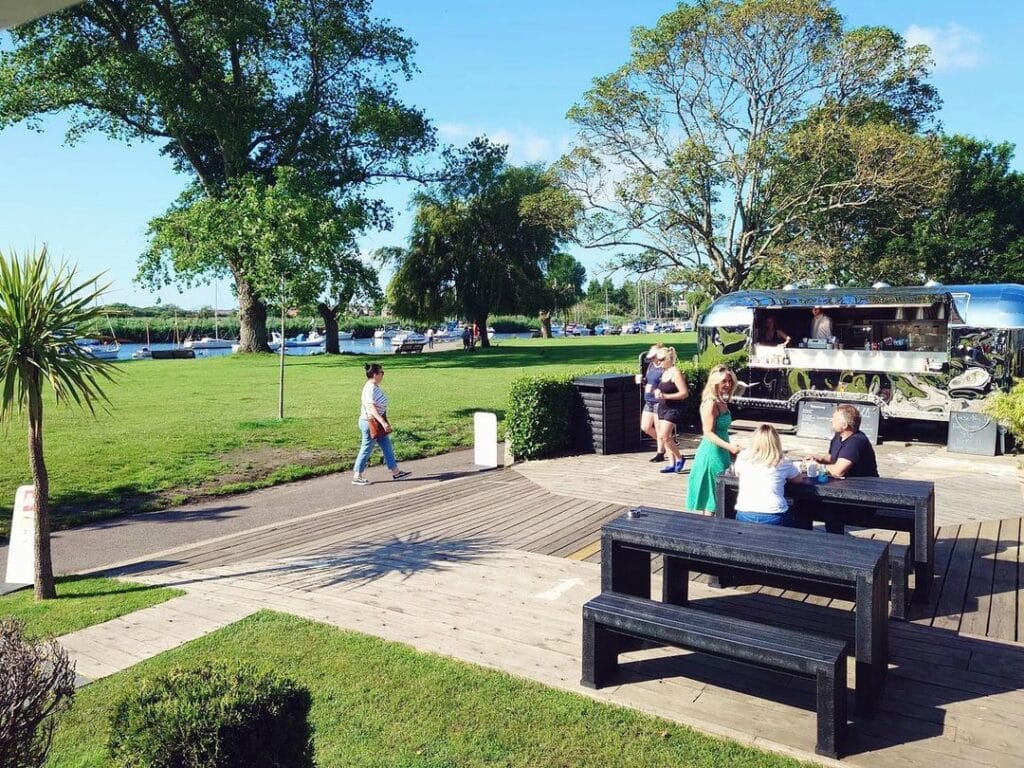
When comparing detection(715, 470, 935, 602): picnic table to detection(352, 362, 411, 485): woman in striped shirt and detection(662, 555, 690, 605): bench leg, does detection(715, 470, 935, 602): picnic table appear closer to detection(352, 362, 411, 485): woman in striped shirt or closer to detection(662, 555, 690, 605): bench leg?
detection(662, 555, 690, 605): bench leg

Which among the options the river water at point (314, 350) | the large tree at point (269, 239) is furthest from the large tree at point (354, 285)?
the river water at point (314, 350)

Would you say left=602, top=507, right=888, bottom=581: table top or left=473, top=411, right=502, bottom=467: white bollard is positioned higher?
left=602, top=507, right=888, bottom=581: table top

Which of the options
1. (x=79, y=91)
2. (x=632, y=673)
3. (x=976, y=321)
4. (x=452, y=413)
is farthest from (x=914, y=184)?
(x=79, y=91)

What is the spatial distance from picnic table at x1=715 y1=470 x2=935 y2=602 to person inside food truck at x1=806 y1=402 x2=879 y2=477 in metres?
0.10

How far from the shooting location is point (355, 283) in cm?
3597

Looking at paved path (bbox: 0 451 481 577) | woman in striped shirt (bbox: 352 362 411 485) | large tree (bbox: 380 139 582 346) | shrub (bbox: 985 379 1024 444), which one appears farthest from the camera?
large tree (bbox: 380 139 582 346)

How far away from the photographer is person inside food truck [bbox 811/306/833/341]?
1502cm

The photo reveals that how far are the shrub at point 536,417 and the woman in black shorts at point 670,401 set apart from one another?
1.74 m

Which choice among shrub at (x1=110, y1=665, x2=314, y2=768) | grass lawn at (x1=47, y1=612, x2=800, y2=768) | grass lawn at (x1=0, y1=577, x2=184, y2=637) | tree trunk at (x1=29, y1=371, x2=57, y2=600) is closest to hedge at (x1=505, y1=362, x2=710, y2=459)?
grass lawn at (x1=0, y1=577, x2=184, y2=637)

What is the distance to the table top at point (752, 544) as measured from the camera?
4.48 meters

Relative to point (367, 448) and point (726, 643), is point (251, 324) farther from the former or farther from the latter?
point (726, 643)

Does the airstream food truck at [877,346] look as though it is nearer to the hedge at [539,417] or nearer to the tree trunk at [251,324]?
the hedge at [539,417]

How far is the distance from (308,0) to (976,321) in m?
33.5

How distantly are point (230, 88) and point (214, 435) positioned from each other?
85.7 feet
